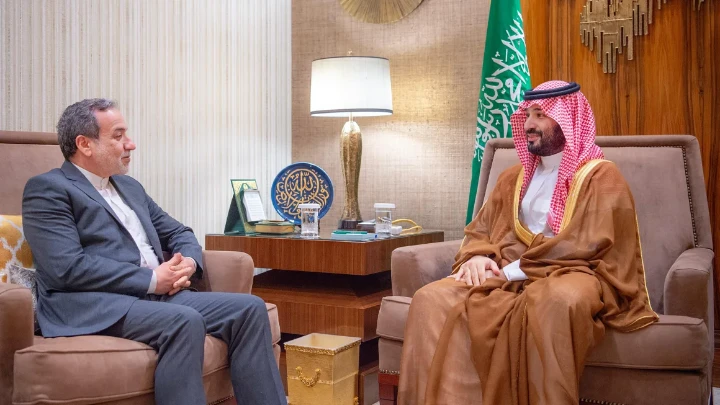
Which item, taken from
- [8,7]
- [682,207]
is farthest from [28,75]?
[682,207]

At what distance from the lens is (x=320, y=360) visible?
2.85 m

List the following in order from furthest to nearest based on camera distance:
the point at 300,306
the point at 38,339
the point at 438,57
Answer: the point at 438,57
the point at 300,306
the point at 38,339

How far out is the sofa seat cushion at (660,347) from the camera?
6.96ft

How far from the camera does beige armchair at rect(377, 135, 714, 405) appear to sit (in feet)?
7.01

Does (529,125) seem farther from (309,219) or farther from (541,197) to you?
(309,219)

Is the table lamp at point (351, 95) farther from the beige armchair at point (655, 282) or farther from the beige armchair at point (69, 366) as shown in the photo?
the beige armchair at point (69, 366)

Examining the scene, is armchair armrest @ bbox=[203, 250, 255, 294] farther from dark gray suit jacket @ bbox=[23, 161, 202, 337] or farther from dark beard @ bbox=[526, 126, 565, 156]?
dark beard @ bbox=[526, 126, 565, 156]

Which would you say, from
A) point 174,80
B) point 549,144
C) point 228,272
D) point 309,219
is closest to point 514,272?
point 549,144

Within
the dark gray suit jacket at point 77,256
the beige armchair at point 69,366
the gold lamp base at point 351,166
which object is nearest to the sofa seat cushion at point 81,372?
the beige armchair at point 69,366

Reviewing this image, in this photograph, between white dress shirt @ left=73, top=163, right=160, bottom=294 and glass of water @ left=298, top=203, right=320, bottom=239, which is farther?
glass of water @ left=298, top=203, right=320, bottom=239

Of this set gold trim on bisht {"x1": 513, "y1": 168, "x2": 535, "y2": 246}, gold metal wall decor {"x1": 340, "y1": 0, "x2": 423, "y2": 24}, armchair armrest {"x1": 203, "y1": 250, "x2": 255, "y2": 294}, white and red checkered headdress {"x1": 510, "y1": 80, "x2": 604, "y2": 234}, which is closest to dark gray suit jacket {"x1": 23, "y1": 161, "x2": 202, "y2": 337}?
armchair armrest {"x1": 203, "y1": 250, "x2": 255, "y2": 294}

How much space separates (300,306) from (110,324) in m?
1.23

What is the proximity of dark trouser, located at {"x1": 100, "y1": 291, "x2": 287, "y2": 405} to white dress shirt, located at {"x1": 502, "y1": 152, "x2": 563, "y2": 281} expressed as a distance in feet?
2.82

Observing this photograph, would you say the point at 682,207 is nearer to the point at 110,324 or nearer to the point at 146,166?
the point at 110,324
